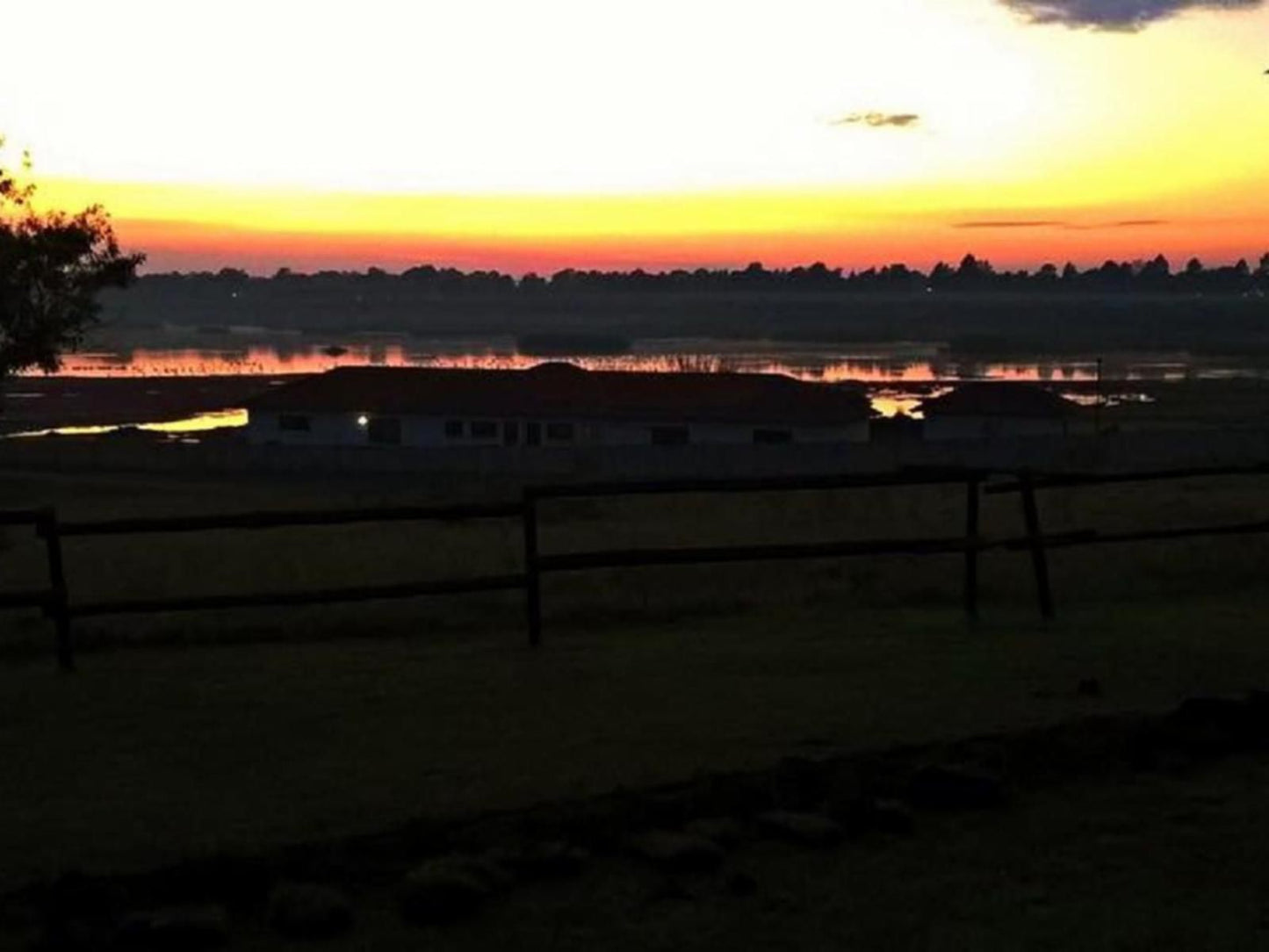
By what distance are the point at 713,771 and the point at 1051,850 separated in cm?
181

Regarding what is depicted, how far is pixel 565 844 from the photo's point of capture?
23.4 feet

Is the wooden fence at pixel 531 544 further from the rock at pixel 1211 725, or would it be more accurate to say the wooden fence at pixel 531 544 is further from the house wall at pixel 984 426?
the house wall at pixel 984 426

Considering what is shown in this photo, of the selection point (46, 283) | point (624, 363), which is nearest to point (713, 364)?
point (624, 363)

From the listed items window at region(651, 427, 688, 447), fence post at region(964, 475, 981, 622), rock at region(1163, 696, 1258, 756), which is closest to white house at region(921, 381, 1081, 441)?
window at region(651, 427, 688, 447)

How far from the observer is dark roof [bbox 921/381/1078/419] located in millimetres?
66625

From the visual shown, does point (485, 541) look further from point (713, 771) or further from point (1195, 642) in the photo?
point (713, 771)

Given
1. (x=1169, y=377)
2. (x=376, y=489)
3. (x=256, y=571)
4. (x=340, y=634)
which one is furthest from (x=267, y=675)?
(x=1169, y=377)

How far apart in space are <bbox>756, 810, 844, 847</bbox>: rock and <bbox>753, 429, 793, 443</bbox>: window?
5181 centimetres

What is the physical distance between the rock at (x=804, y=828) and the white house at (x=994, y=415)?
5918cm

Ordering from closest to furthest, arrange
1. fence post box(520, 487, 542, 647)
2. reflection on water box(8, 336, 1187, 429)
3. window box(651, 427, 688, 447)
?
fence post box(520, 487, 542, 647)
window box(651, 427, 688, 447)
reflection on water box(8, 336, 1187, 429)

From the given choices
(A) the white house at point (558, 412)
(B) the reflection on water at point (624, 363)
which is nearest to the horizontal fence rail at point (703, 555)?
(A) the white house at point (558, 412)

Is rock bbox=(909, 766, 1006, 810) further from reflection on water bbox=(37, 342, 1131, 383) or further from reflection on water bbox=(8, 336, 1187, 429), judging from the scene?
reflection on water bbox=(37, 342, 1131, 383)

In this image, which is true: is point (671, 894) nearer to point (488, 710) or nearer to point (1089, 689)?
point (488, 710)

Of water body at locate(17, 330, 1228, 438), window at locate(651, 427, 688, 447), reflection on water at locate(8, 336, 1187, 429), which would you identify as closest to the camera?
window at locate(651, 427, 688, 447)
